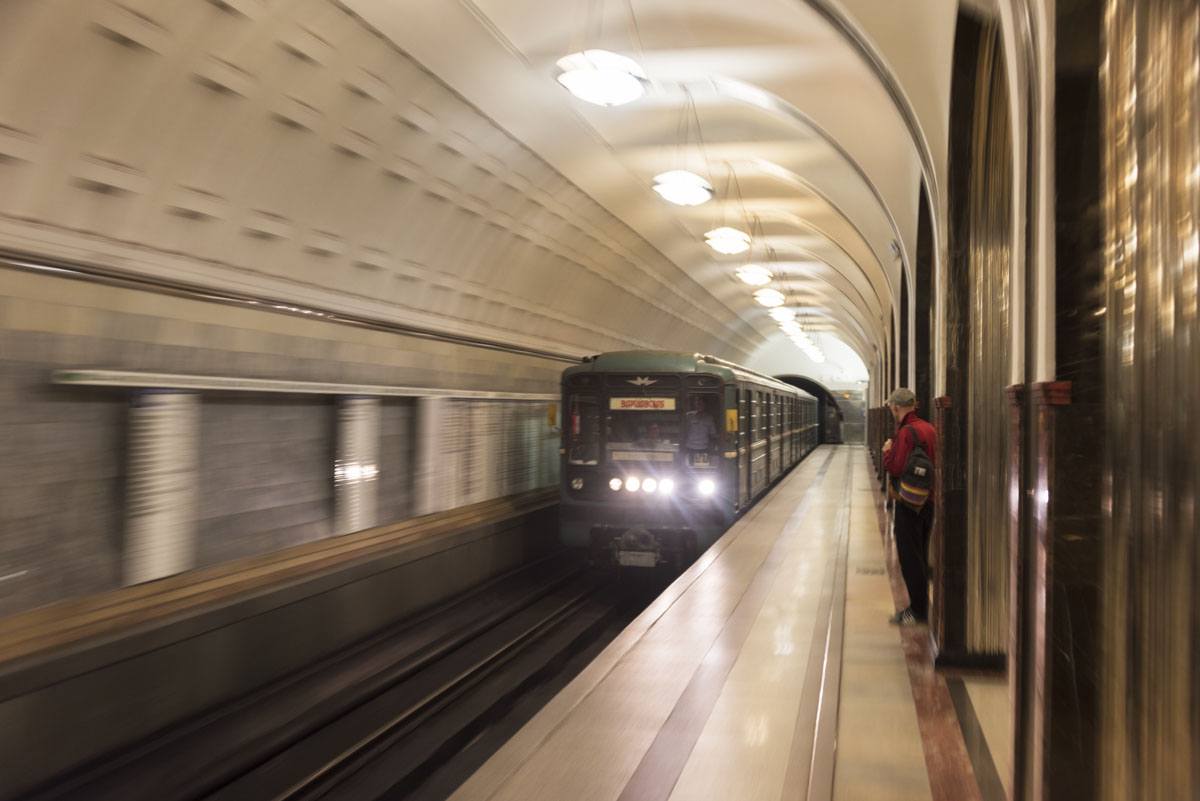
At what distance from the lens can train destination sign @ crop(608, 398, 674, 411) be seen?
10.7 meters

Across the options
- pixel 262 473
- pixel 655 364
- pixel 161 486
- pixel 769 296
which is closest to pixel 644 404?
pixel 655 364

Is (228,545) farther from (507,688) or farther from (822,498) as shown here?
(822,498)

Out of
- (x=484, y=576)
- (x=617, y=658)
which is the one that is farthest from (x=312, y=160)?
(x=484, y=576)

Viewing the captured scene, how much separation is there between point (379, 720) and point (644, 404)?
5.20 m

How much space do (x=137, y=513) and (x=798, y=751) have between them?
4277mm

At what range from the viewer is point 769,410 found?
50.3ft

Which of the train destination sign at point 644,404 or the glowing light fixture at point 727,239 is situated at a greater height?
the glowing light fixture at point 727,239

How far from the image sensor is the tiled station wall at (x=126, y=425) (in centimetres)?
499

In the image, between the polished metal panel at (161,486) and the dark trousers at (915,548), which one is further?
the dark trousers at (915,548)

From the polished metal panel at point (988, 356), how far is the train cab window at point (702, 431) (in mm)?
4836

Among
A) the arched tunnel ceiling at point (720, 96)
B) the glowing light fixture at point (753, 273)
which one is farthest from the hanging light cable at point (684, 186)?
the glowing light fixture at point (753, 273)

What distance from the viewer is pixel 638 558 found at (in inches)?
409

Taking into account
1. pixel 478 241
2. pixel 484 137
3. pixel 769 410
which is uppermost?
pixel 484 137

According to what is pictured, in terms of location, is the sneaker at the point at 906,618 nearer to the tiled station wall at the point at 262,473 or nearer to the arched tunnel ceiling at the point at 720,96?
the arched tunnel ceiling at the point at 720,96
